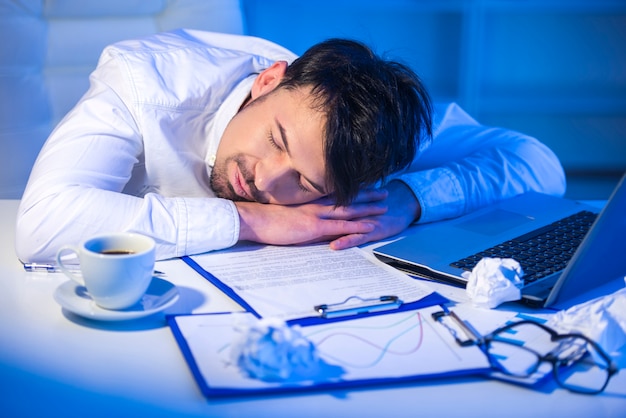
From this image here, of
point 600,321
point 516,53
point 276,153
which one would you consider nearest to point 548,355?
point 600,321

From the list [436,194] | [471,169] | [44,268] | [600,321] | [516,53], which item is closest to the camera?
[600,321]

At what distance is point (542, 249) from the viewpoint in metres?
1.13

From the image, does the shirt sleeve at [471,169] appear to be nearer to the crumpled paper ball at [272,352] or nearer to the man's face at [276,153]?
the man's face at [276,153]

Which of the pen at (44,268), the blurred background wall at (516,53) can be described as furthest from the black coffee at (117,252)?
the blurred background wall at (516,53)

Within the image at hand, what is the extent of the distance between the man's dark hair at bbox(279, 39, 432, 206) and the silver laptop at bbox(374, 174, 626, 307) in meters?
0.13

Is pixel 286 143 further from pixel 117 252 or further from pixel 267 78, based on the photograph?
pixel 117 252

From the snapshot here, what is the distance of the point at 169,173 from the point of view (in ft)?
4.57

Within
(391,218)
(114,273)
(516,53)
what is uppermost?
(114,273)

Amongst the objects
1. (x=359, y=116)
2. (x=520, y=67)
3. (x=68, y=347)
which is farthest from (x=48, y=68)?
(x=520, y=67)

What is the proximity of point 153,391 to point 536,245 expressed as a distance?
65 cm

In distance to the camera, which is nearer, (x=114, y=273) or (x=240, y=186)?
(x=114, y=273)

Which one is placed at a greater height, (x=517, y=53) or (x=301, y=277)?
(x=301, y=277)

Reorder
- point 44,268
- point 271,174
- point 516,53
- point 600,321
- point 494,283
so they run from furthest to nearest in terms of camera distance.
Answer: point 516,53, point 271,174, point 44,268, point 494,283, point 600,321

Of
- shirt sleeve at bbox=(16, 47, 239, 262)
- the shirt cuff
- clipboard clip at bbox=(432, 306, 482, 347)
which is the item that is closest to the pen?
shirt sleeve at bbox=(16, 47, 239, 262)
